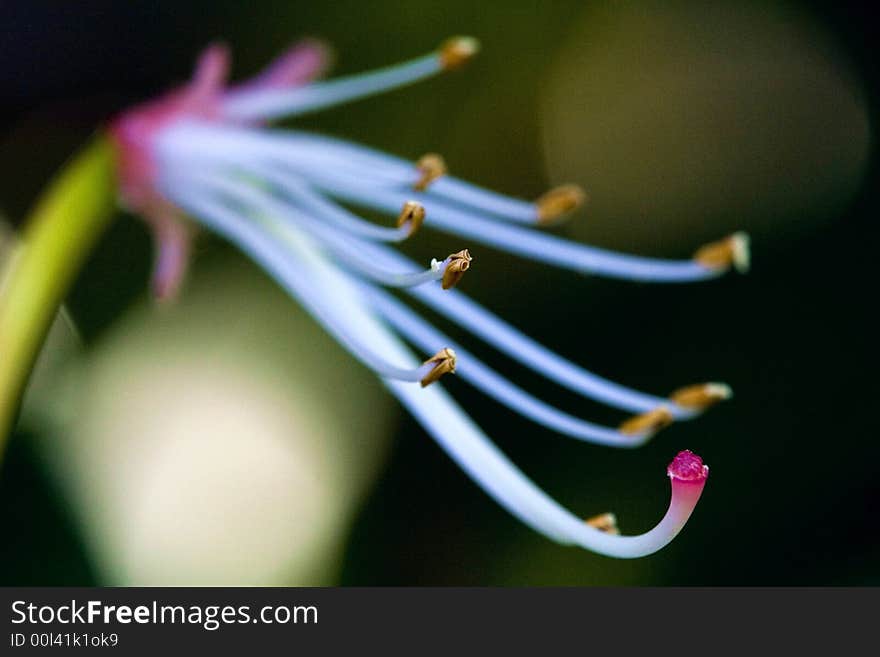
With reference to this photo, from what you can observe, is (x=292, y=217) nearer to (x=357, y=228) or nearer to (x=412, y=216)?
(x=357, y=228)

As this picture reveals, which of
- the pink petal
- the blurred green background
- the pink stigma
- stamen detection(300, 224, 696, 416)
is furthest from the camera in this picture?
the blurred green background

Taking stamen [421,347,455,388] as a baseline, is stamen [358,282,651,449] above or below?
above

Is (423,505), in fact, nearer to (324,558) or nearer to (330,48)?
(324,558)

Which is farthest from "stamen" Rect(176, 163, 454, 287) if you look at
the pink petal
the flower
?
the pink petal

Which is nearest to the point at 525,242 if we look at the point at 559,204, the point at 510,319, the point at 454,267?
the point at 559,204

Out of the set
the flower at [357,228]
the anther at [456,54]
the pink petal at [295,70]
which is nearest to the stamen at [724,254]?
the flower at [357,228]

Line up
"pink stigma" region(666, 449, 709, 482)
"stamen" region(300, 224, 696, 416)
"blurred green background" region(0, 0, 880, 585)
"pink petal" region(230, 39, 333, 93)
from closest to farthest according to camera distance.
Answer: "pink stigma" region(666, 449, 709, 482) → "stamen" region(300, 224, 696, 416) → "pink petal" region(230, 39, 333, 93) → "blurred green background" region(0, 0, 880, 585)

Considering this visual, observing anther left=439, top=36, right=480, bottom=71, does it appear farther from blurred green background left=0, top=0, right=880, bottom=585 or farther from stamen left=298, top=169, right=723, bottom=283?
blurred green background left=0, top=0, right=880, bottom=585
